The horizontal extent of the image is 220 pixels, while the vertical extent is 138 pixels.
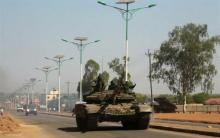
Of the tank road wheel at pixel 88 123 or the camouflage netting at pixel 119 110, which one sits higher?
the camouflage netting at pixel 119 110

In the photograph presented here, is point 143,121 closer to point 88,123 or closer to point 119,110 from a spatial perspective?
point 119,110

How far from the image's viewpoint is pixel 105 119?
2938cm

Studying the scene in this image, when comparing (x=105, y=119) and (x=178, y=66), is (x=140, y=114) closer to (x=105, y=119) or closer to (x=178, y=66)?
(x=105, y=119)

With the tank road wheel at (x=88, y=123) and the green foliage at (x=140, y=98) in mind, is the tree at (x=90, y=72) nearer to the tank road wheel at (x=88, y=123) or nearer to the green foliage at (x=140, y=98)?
the green foliage at (x=140, y=98)

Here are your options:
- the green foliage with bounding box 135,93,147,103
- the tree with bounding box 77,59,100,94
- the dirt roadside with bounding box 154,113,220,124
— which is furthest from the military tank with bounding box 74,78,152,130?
the tree with bounding box 77,59,100,94

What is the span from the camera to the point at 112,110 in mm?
29328

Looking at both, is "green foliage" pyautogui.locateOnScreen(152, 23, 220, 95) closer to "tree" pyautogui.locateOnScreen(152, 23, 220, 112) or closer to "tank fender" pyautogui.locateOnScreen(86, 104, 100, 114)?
"tree" pyautogui.locateOnScreen(152, 23, 220, 112)

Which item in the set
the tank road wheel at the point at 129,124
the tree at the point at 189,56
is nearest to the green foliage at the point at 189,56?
→ the tree at the point at 189,56

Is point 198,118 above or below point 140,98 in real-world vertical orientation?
below

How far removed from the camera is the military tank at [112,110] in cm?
2912

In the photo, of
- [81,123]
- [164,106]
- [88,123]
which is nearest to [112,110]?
[88,123]

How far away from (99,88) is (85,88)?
216ft

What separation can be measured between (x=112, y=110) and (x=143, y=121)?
74.8 inches

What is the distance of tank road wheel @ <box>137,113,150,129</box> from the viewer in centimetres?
2950
